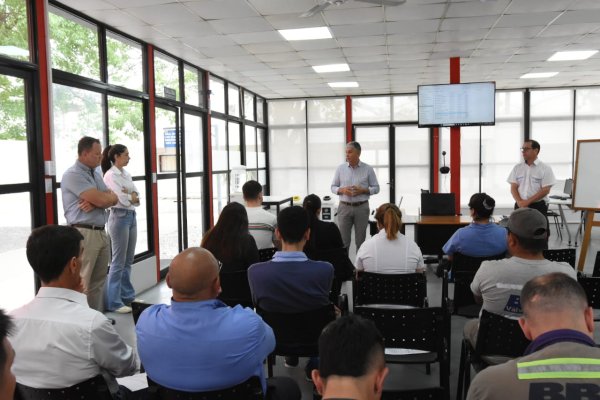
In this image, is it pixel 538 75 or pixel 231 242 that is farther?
pixel 538 75

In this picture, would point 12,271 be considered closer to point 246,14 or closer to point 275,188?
point 246,14

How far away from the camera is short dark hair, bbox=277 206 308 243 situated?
2670 millimetres

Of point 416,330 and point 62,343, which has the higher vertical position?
point 62,343

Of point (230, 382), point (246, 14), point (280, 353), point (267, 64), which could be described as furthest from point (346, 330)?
point (267, 64)

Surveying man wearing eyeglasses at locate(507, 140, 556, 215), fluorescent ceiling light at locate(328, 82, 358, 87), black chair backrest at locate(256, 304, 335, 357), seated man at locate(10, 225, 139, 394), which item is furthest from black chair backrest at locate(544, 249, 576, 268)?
fluorescent ceiling light at locate(328, 82, 358, 87)

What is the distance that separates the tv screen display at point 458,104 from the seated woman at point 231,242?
172 inches

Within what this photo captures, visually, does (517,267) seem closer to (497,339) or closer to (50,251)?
(497,339)

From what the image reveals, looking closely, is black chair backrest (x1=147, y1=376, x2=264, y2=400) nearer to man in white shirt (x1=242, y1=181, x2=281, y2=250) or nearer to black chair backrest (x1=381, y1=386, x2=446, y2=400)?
black chair backrest (x1=381, y1=386, x2=446, y2=400)

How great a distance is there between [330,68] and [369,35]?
206 centimetres

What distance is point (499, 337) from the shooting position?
7.36 ft

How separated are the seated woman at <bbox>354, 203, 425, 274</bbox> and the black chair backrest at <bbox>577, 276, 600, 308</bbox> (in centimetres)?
96

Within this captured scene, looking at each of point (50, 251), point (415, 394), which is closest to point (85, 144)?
point (50, 251)

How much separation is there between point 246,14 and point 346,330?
4442mm

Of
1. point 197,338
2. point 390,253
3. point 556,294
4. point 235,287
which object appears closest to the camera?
point 556,294
